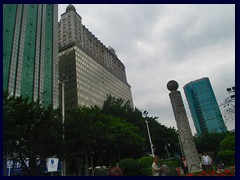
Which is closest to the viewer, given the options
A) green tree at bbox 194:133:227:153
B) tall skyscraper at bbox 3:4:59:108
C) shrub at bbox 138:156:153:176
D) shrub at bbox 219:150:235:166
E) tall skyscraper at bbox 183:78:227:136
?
shrub at bbox 138:156:153:176

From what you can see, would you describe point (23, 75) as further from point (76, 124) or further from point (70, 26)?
point (70, 26)

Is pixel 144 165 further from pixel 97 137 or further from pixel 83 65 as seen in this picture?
pixel 83 65

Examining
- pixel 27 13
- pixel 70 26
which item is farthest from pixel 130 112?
pixel 70 26

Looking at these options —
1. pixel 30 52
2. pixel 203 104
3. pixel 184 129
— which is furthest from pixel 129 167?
pixel 203 104

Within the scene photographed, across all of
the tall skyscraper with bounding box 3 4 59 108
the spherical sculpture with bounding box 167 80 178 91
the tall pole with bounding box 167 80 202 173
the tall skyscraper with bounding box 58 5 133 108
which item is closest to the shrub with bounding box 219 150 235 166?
the tall pole with bounding box 167 80 202 173

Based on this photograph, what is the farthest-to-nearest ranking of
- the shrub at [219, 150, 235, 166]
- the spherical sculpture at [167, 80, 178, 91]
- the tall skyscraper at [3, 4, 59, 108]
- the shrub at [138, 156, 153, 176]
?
the tall skyscraper at [3, 4, 59, 108]
the shrub at [219, 150, 235, 166]
the spherical sculpture at [167, 80, 178, 91]
the shrub at [138, 156, 153, 176]

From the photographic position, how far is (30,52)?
206ft

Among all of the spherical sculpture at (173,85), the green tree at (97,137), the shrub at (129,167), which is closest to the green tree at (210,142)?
the green tree at (97,137)

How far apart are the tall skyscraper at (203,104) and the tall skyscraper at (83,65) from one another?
3405 cm

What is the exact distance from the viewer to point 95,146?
26.2m

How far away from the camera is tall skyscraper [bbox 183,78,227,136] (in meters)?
92.0

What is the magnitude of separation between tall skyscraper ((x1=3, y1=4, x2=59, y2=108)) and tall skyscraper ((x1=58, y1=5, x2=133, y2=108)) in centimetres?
1511

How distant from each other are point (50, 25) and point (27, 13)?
9.32 m

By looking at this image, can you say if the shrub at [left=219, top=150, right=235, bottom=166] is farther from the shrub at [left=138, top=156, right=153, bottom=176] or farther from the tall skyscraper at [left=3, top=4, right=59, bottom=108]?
the tall skyscraper at [left=3, top=4, right=59, bottom=108]
